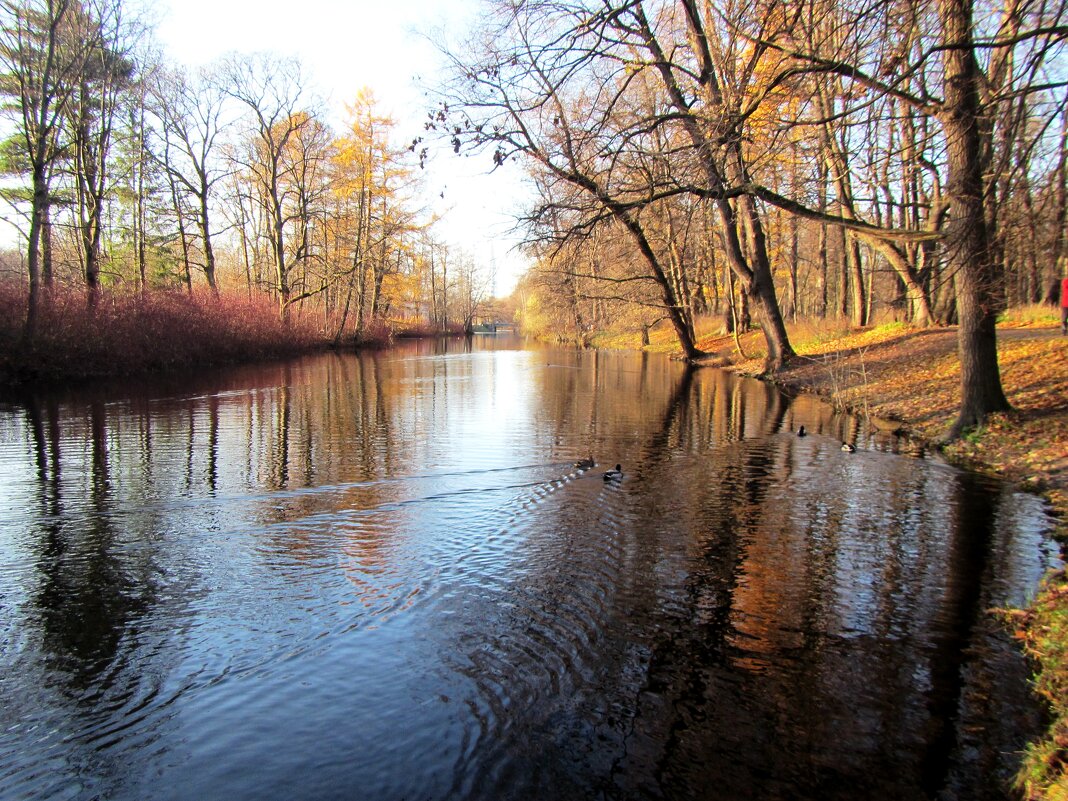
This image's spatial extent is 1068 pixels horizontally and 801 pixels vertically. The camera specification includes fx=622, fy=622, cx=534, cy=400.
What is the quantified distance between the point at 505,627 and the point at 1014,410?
33.7 ft

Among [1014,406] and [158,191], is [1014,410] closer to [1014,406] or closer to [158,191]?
[1014,406]

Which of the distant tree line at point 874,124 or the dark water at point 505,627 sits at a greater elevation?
the distant tree line at point 874,124

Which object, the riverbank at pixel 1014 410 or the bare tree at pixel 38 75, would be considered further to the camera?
the bare tree at pixel 38 75

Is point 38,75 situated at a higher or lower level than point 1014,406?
higher

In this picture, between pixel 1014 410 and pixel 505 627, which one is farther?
pixel 1014 410

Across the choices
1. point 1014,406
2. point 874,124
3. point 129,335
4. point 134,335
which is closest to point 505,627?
point 874,124

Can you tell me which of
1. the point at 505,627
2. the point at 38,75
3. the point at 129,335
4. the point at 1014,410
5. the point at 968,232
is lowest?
the point at 505,627

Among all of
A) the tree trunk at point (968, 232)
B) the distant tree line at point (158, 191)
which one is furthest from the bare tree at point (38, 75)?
the tree trunk at point (968, 232)

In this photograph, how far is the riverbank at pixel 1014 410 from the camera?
3980 millimetres

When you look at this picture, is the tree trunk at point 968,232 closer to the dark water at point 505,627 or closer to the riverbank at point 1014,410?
the riverbank at point 1014,410

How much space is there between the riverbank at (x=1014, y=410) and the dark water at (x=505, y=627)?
0.85ft

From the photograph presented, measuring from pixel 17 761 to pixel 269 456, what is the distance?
25.1 feet

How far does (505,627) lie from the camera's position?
5.12 meters

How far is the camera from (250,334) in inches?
1261
